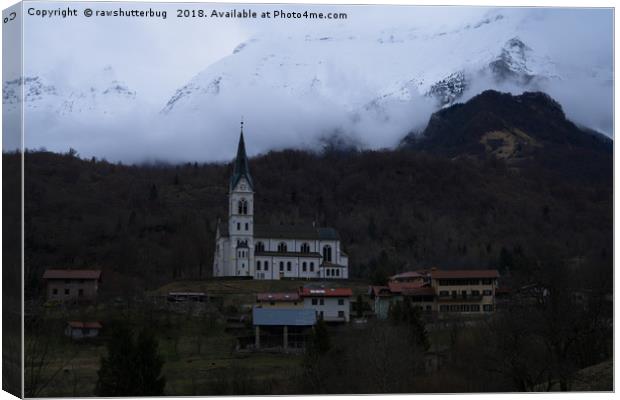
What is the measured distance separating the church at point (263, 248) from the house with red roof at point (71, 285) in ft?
49.1

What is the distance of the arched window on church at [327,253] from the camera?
185ft

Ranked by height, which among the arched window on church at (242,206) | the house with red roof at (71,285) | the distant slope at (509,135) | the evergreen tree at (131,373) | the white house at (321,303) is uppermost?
the distant slope at (509,135)

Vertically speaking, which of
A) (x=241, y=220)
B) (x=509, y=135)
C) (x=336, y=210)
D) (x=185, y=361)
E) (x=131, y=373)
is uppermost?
(x=509, y=135)

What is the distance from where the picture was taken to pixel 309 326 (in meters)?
29.9

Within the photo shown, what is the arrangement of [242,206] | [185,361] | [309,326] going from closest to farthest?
[185,361] → [309,326] → [242,206]

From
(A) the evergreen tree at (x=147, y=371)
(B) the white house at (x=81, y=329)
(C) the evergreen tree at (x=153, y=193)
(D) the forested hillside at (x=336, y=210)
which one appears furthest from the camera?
(C) the evergreen tree at (x=153, y=193)

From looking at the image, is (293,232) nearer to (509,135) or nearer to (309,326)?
(509,135)

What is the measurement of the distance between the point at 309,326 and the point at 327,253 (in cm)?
2685

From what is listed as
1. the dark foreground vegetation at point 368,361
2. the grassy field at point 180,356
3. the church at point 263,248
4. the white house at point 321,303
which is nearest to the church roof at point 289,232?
the church at point 263,248

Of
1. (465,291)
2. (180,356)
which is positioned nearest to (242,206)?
(465,291)

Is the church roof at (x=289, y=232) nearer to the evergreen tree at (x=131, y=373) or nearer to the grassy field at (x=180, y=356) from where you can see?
the grassy field at (x=180, y=356)

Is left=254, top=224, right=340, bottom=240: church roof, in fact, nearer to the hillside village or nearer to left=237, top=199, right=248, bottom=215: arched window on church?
left=237, top=199, right=248, bottom=215: arched window on church

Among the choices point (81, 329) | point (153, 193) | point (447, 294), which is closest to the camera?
point (81, 329)

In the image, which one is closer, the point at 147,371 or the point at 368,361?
the point at 147,371
